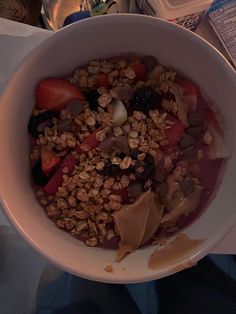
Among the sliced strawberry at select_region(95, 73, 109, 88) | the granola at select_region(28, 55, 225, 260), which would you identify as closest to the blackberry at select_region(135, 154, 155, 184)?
the granola at select_region(28, 55, 225, 260)

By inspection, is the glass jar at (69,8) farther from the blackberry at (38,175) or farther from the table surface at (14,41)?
the blackberry at (38,175)

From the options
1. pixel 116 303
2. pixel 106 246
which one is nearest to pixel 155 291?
pixel 116 303

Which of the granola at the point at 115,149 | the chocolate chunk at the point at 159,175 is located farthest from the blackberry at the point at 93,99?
Answer: the chocolate chunk at the point at 159,175

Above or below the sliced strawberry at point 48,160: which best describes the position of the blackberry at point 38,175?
below

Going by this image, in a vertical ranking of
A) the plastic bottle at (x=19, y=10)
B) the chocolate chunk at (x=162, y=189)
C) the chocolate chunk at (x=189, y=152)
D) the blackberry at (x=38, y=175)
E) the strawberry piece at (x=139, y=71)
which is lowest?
the blackberry at (x=38, y=175)

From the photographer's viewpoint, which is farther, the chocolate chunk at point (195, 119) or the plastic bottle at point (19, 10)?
the plastic bottle at point (19, 10)

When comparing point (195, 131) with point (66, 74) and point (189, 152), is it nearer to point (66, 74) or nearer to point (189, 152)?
point (189, 152)
